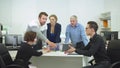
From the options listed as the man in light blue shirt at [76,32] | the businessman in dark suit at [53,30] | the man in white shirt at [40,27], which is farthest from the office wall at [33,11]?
the man in white shirt at [40,27]

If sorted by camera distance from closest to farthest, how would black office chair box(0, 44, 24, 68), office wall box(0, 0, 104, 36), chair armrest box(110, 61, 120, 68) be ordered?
black office chair box(0, 44, 24, 68)
chair armrest box(110, 61, 120, 68)
office wall box(0, 0, 104, 36)

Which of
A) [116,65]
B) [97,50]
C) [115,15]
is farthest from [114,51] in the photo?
[115,15]

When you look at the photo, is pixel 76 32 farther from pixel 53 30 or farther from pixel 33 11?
pixel 33 11

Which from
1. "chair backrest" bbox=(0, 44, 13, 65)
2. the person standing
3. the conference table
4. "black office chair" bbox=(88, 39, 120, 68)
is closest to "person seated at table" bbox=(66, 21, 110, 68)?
"black office chair" bbox=(88, 39, 120, 68)

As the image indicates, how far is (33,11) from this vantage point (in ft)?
23.4

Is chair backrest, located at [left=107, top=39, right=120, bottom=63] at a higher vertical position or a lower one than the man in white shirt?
lower

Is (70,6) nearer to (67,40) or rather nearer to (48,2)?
(48,2)

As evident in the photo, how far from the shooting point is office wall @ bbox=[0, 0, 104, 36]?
7.11 m

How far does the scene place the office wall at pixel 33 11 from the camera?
7.11m

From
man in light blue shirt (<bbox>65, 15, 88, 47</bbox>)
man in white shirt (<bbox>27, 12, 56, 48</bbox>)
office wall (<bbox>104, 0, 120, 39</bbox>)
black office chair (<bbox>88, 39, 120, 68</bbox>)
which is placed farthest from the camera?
office wall (<bbox>104, 0, 120, 39</bbox>)

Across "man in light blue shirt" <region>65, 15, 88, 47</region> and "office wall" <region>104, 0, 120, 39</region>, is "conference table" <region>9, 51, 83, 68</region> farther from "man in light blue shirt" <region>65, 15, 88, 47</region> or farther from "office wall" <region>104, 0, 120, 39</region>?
"office wall" <region>104, 0, 120, 39</region>

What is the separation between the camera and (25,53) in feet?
11.5

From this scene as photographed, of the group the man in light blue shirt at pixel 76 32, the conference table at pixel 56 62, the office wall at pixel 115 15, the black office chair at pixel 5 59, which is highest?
the office wall at pixel 115 15

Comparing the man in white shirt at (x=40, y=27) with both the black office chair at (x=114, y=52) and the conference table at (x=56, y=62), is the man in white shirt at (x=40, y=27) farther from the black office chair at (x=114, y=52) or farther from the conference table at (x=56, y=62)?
the black office chair at (x=114, y=52)
